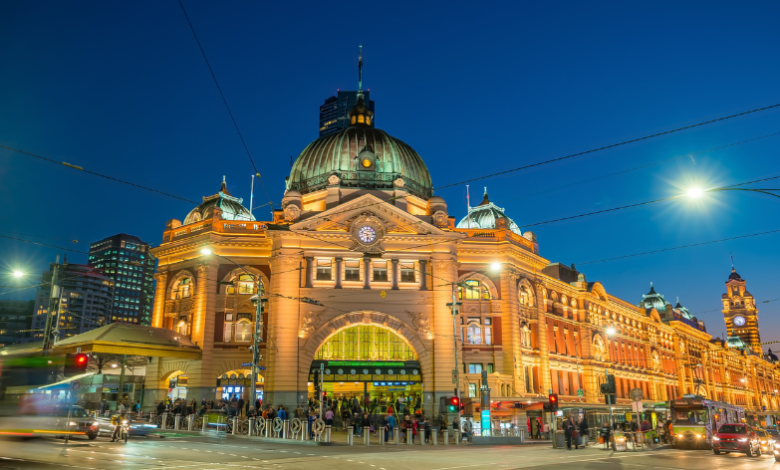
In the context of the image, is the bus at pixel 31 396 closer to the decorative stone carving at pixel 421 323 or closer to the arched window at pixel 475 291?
the decorative stone carving at pixel 421 323

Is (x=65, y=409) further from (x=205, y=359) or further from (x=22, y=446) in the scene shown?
(x=205, y=359)

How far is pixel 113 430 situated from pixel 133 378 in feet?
98.3

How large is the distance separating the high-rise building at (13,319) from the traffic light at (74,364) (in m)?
145

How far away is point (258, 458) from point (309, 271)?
27.8 meters

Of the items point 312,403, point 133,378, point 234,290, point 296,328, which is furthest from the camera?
point 133,378

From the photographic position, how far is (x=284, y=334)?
4819 centimetres

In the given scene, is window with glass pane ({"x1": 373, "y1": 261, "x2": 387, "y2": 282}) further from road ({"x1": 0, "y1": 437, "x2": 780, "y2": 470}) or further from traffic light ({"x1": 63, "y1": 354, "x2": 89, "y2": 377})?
traffic light ({"x1": 63, "y1": 354, "x2": 89, "y2": 377})

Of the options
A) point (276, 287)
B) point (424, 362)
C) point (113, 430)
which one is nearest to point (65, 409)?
point (113, 430)

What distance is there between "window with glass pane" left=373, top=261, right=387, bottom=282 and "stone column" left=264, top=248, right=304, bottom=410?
609cm

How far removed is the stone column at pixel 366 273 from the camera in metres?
50.8

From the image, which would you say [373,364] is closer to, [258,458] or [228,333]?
[228,333]

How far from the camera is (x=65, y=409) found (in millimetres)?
23125

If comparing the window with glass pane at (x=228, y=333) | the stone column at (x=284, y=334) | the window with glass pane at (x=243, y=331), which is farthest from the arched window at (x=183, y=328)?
the stone column at (x=284, y=334)

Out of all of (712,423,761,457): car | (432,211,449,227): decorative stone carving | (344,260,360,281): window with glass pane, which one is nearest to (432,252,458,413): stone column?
(432,211,449,227): decorative stone carving
